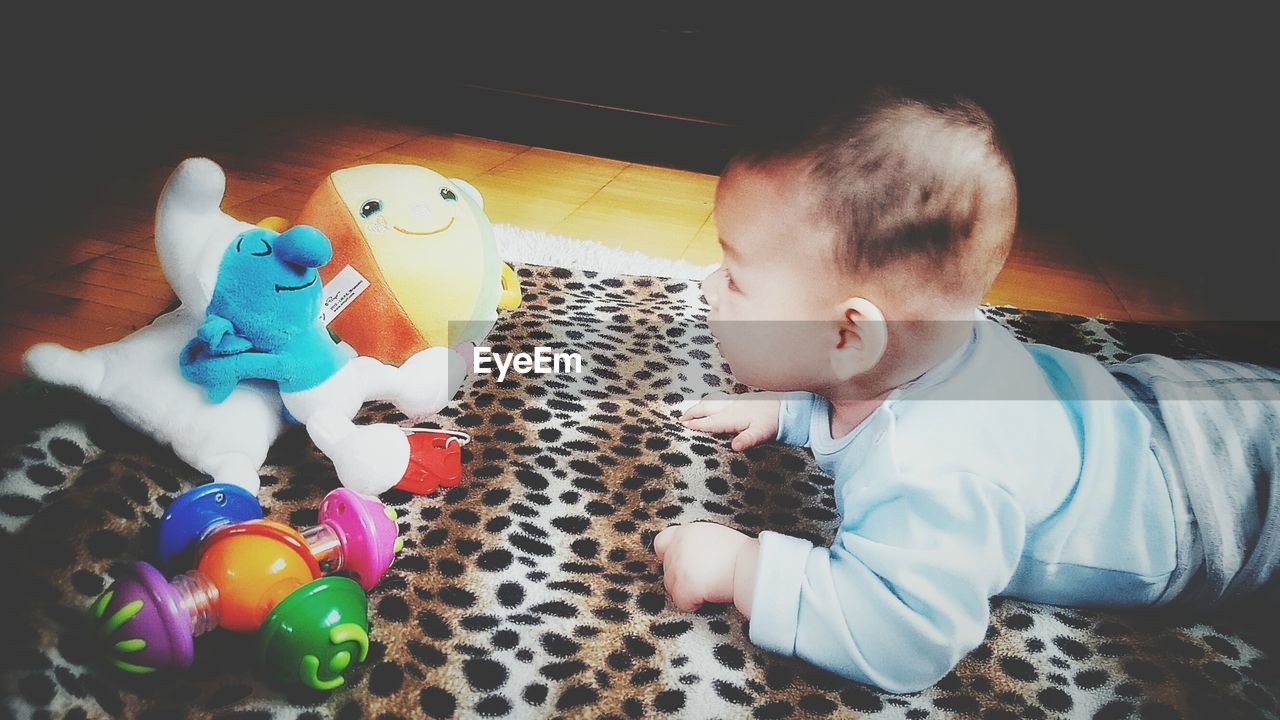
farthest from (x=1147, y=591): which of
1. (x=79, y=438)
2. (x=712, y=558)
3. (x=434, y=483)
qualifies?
(x=79, y=438)

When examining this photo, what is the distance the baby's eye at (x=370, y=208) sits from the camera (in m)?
0.94

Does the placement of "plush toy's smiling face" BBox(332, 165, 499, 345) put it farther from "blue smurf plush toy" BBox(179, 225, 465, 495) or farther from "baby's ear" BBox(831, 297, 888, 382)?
"baby's ear" BBox(831, 297, 888, 382)

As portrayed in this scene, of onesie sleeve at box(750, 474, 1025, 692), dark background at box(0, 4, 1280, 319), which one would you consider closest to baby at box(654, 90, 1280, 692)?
onesie sleeve at box(750, 474, 1025, 692)

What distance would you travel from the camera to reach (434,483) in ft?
2.75

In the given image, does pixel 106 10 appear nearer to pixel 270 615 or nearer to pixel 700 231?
pixel 700 231

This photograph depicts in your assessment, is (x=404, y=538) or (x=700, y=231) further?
(x=700, y=231)

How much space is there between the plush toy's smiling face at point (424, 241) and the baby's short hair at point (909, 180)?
42 centimetres

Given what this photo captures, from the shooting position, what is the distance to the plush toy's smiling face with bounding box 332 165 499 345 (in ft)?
3.03

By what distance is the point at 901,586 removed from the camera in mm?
652

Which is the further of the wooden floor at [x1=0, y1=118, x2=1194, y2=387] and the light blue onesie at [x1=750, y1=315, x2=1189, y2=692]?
the wooden floor at [x1=0, y1=118, x2=1194, y2=387]

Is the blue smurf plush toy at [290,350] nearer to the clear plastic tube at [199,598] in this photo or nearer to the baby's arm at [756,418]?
the clear plastic tube at [199,598]

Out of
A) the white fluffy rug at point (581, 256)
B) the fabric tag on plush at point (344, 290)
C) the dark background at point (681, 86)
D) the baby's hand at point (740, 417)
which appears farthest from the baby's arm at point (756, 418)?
the dark background at point (681, 86)

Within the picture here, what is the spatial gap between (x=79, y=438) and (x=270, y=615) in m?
0.34

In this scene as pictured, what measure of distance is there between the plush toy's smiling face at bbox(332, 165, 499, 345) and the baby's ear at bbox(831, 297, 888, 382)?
16.9 inches
